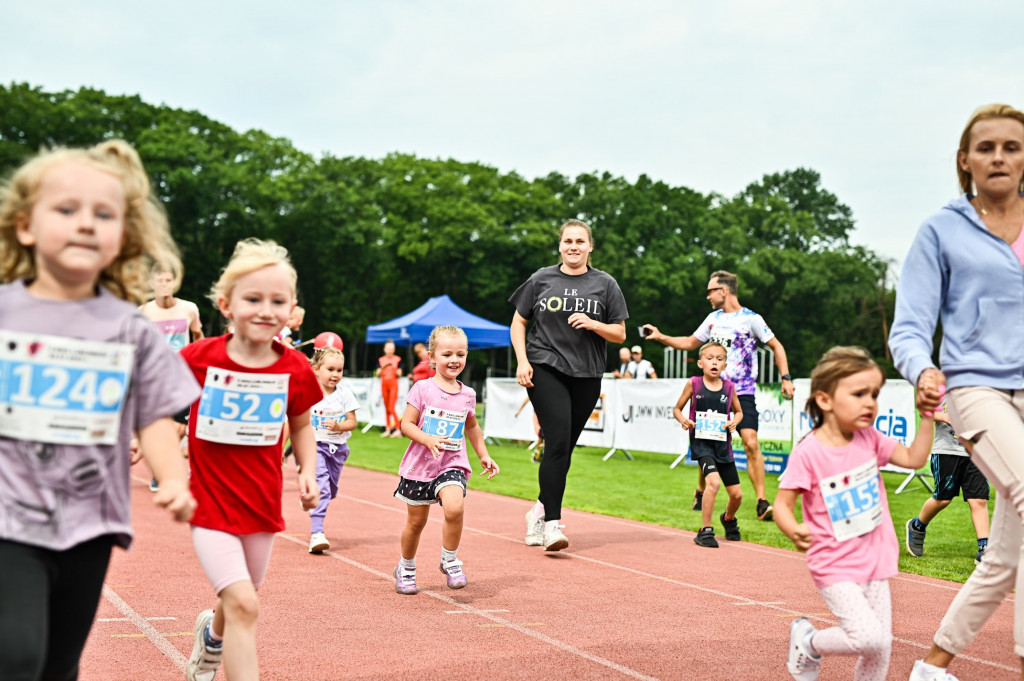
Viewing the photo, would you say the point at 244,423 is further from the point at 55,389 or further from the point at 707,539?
the point at 707,539

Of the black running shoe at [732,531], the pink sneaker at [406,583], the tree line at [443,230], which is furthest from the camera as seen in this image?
the tree line at [443,230]

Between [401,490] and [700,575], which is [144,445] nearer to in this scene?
[401,490]

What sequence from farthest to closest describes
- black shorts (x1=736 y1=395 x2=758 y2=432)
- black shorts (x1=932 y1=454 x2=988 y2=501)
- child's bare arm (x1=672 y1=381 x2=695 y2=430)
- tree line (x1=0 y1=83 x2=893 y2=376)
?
tree line (x1=0 y1=83 x2=893 y2=376) → black shorts (x1=736 y1=395 x2=758 y2=432) → child's bare arm (x1=672 y1=381 x2=695 y2=430) → black shorts (x1=932 y1=454 x2=988 y2=501)

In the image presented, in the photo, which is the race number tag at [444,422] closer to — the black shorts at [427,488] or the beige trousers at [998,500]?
the black shorts at [427,488]

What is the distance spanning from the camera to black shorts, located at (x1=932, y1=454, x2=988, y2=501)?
28.2 feet

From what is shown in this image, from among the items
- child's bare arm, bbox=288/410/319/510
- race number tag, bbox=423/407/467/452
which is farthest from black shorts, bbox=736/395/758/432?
child's bare arm, bbox=288/410/319/510

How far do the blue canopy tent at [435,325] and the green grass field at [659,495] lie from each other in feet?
33.4

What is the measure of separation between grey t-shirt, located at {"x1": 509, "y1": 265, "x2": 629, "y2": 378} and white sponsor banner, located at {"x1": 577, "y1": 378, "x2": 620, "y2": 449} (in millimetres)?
11331

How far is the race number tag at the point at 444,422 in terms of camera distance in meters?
6.91

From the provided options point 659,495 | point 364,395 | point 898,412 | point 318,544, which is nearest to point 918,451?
point 318,544

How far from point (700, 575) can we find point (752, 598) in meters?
0.91

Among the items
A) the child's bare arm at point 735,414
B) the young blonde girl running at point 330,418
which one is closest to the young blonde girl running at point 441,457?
the young blonde girl running at point 330,418

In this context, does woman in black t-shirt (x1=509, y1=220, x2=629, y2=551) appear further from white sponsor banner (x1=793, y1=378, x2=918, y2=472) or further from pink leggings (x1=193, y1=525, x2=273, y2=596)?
white sponsor banner (x1=793, y1=378, x2=918, y2=472)

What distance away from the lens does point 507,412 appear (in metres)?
23.5
